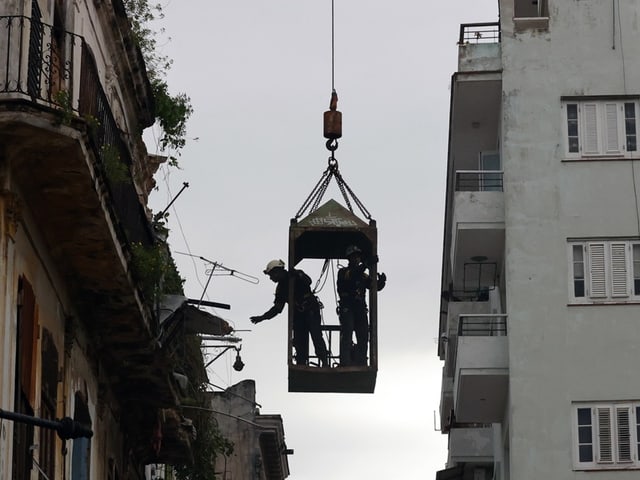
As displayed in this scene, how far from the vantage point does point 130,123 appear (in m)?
31.5

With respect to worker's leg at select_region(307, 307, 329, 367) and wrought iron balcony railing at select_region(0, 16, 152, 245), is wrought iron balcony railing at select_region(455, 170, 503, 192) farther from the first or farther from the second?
wrought iron balcony railing at select_region(0, 16, 152, 245)

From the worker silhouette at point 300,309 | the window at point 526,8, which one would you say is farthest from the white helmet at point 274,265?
the window at point 526,8

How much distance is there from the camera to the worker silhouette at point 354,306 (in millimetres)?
31516

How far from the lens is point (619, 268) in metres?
34.1

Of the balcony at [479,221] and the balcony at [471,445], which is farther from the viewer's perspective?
the balcony at [471,445]

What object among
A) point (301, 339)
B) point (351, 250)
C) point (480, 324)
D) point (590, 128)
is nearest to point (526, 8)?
point (590, 128)

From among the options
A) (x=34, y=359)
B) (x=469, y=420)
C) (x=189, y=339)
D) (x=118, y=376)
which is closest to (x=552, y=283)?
(x=469, y=420)

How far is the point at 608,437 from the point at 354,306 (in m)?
4.73

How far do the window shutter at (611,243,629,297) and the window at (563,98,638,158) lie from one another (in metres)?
1.67

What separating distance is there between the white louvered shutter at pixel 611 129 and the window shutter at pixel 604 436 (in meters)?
4.54

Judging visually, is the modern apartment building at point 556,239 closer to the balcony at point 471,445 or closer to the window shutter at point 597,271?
the window shutter at point 597,271

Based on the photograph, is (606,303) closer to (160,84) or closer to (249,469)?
(160,84)

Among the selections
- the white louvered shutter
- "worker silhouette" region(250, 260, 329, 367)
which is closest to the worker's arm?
"worker silhouette" region(250, 260, 329, 367)

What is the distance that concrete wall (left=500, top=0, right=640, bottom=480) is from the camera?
3319cm
